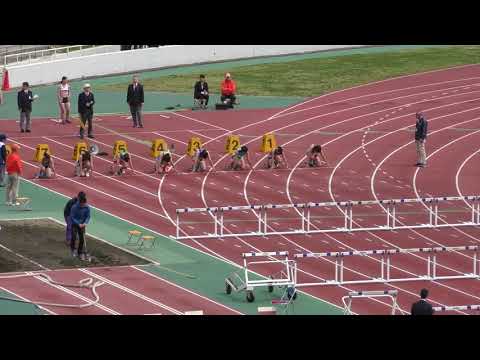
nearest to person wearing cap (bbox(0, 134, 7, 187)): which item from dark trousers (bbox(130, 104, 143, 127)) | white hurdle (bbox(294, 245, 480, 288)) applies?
dark trousers (bbox(130, 104, 143, 127))

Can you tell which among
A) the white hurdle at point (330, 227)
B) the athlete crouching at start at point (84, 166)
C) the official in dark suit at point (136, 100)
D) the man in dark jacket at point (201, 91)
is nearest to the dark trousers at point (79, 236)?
the white hurdle at point (330, 227)

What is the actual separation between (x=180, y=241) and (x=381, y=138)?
41.7 feet

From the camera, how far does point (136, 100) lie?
42438 mm

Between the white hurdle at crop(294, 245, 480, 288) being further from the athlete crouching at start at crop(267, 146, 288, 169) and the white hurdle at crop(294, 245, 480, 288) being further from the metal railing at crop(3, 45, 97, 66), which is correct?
the metal railing at crop(3, 45, 97, 66)

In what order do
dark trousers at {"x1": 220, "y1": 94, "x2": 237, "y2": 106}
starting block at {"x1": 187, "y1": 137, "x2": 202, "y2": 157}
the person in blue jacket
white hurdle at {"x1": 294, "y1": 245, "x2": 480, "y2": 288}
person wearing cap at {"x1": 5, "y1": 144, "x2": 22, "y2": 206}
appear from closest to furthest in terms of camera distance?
white hurdle at {"x1": 294, "y1": 245, "x2": 480, "y2": 288}
the person in blue jacket
person wearing cap at {"x1": 5, "y1": 144, "x2": 22, "y2": 206}
starting block at {"x1": 187, "y1": 137, "x2": 202, "y2": 157}
dark trousers at {"x1": 220, "y1": 94, "x2": 237, "y2": 106}

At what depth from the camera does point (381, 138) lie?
43.2 m

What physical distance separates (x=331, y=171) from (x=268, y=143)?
174 cm

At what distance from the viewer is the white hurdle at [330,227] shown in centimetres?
3219

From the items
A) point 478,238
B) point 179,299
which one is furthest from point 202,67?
point 179,299

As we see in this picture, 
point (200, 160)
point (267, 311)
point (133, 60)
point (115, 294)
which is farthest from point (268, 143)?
point (133, 60)

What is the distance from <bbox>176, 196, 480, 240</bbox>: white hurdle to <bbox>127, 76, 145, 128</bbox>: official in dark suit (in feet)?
28.8

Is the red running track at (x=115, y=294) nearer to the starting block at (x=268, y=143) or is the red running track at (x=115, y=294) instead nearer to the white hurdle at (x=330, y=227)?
the white hurdle at (x=330, y=227)

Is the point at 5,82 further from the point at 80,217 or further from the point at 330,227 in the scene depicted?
the point at 80,217

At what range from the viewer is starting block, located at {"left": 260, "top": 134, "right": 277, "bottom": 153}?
128 ft
